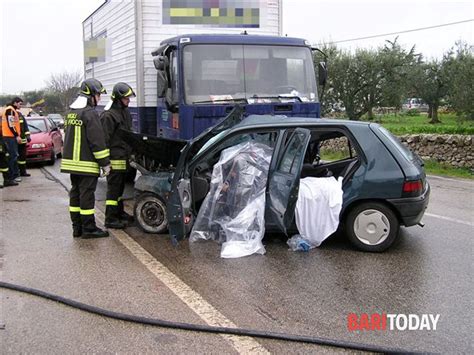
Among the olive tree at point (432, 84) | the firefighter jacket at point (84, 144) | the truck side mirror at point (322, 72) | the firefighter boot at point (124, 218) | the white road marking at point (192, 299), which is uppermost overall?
the olive tree at point (432, 84)

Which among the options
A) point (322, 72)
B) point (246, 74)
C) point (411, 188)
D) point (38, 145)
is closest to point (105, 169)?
point (246, 74)

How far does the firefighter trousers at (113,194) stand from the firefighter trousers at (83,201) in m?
0.43

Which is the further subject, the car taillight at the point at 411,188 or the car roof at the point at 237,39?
the car roof at the point at 237,39

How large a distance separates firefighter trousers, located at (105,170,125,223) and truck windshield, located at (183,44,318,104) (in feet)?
4.75

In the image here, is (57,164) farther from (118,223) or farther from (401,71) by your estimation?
(401,71)

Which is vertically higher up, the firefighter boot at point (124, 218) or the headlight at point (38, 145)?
the headlight at point (38, 145)

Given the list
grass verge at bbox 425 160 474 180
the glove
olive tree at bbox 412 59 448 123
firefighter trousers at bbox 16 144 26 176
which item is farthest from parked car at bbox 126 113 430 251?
olive tree at bbox 412 59 448 123

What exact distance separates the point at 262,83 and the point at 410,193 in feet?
9.71

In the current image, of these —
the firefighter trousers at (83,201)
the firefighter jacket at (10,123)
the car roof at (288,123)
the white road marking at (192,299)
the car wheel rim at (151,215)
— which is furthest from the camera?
the firefighter jacket at (10,123)

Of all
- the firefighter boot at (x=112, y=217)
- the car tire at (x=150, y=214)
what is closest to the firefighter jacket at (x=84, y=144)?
the car tire at (x=150, y=214)

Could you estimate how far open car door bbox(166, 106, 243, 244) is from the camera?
5.39 m

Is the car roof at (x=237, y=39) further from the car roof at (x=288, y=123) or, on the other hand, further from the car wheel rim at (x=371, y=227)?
the car wheel rim at (x=371, y=227)

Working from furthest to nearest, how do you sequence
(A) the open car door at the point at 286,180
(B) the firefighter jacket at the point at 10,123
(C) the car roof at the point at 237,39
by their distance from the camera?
(B) the firefighter jacket at the point at 10,123 < (C) the car roof at the point at 237,39 < (A) the open car door at the point at 286,180

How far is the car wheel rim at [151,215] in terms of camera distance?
6070mm
